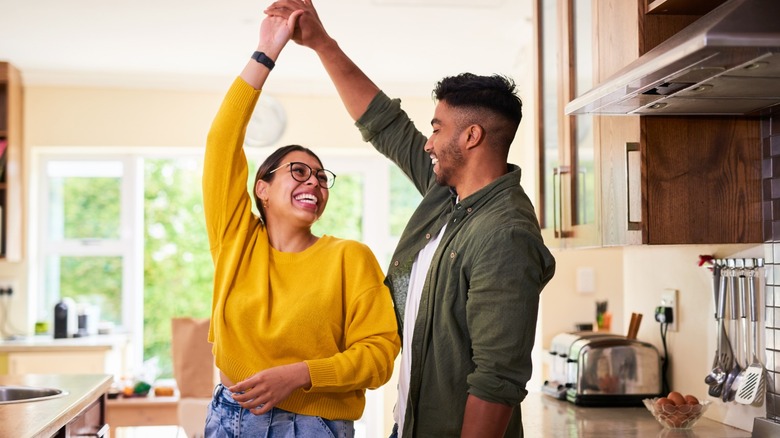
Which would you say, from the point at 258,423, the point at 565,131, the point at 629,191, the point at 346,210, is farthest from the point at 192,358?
the point at 629,191

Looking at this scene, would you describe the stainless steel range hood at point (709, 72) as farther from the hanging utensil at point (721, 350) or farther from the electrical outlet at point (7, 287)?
the electrical outlet at point (7, 287)

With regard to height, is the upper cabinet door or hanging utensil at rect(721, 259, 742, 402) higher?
the upper cabinet door

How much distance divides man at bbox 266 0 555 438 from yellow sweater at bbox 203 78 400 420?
0.26 feet

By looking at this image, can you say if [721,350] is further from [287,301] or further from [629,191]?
[287,301]

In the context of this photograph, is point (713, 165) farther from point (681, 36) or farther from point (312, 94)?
point (312, 94)

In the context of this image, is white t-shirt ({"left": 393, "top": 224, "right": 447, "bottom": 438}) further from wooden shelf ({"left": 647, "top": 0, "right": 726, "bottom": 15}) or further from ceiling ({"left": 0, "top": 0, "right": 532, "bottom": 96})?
ceiling ({"left": 0, "top": 0, "right": 532, "bottom": 96})

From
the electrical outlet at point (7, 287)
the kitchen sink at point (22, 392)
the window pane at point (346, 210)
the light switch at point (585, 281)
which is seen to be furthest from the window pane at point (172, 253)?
the kitchen sink at point (22, 392)

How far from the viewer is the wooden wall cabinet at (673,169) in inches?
78.8

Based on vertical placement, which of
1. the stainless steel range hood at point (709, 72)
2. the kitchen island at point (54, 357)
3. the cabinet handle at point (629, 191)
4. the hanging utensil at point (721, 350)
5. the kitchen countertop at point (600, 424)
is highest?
the stainless steel range hood at point (709, 72)

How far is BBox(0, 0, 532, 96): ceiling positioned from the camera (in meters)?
4.45

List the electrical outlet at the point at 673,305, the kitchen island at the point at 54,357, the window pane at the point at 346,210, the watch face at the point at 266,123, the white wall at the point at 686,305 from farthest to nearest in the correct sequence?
the window pane at the point at 346,210 < the watch face at the point at 266,123 < the kitchen island at the point at 54,357 < the electrical outlet at the point at 673,305 < the white wall at the point at 686,305

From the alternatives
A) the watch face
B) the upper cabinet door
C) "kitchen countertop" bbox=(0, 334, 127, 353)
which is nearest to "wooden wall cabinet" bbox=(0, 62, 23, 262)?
"kitchen countertop" bbox=(0, 334, 127, 353)

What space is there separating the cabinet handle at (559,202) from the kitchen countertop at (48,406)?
1.47 meters

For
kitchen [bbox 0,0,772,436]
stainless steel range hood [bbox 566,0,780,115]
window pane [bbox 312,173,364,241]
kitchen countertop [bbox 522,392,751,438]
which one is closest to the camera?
stainless steel range hood [bbox 566,0,780,115]
